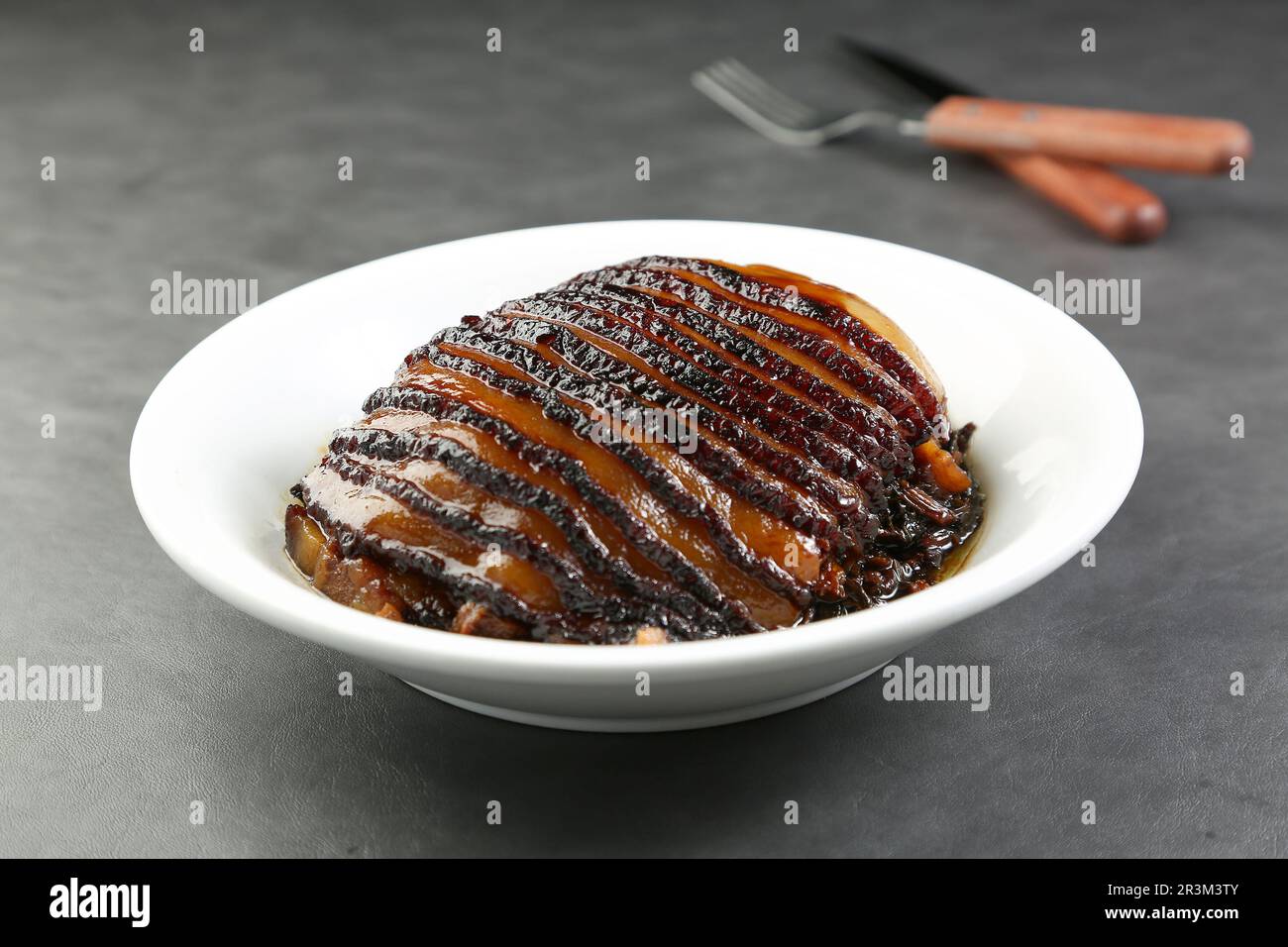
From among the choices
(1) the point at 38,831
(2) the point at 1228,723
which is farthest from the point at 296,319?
(2) the point at 1228,723

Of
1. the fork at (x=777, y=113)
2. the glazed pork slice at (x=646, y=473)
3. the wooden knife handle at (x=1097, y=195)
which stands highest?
the fork at (x=777, y=113)

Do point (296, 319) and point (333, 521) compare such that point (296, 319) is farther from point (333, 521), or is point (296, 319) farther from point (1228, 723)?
point (1228, 723)

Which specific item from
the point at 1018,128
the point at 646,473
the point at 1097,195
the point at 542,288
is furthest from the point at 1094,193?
the point at 646,473

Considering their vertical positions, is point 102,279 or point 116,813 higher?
point 102,279

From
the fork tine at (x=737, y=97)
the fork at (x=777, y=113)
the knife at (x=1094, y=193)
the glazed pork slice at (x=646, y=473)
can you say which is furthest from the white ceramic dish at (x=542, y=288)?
the fork tine at (x=737, y=97)

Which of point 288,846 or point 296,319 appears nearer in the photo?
point 288,846

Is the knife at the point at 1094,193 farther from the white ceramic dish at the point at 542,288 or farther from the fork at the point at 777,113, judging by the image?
the white ceramic dish at the point at 542,288
